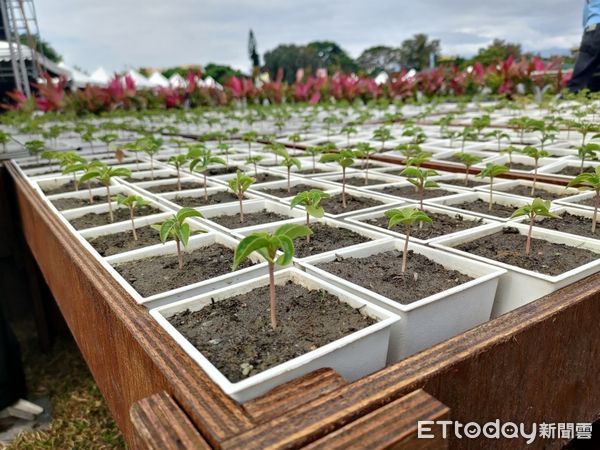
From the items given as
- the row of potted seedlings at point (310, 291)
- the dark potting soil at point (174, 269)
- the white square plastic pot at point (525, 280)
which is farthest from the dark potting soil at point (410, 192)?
the dark potting soil at point (174, 269)

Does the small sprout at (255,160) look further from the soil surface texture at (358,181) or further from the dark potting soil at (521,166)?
the dark potting soil at (521,166)

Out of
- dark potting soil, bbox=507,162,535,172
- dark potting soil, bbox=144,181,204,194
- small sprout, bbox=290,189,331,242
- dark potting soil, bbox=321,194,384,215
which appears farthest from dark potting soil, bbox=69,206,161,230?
dark potting soil, bbox=507,162,535,172

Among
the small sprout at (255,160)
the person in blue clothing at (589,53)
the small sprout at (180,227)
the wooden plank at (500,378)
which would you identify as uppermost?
the person in blue clothing at (589,53)

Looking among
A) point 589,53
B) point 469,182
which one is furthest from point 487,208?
point 589,53

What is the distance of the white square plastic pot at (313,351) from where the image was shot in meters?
0.79

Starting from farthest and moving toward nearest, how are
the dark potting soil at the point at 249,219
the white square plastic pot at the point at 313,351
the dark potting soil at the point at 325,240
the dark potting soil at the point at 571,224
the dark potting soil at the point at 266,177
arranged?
the dark potting soil at the point at 266,177
the dark potting soil at the point at 249,219
the dark potting soil at the point at 571,224
the dark potting soil at the point at 325,240
the white square plastic pot at the point at 313,351

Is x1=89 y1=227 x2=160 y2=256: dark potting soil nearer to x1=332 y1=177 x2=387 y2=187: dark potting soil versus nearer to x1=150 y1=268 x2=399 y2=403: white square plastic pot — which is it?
x1=150 y1=268 x2=399 y2=403: white square plastic pot

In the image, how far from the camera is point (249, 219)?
191 cm

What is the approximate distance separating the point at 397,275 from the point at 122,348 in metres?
0.68

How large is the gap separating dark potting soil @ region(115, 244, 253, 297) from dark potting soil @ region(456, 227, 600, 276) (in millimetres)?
687

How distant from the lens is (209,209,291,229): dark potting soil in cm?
183

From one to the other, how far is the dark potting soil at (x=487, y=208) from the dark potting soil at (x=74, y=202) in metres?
1.62

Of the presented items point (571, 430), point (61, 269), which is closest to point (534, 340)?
point (571, 430)

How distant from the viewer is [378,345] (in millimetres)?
953
